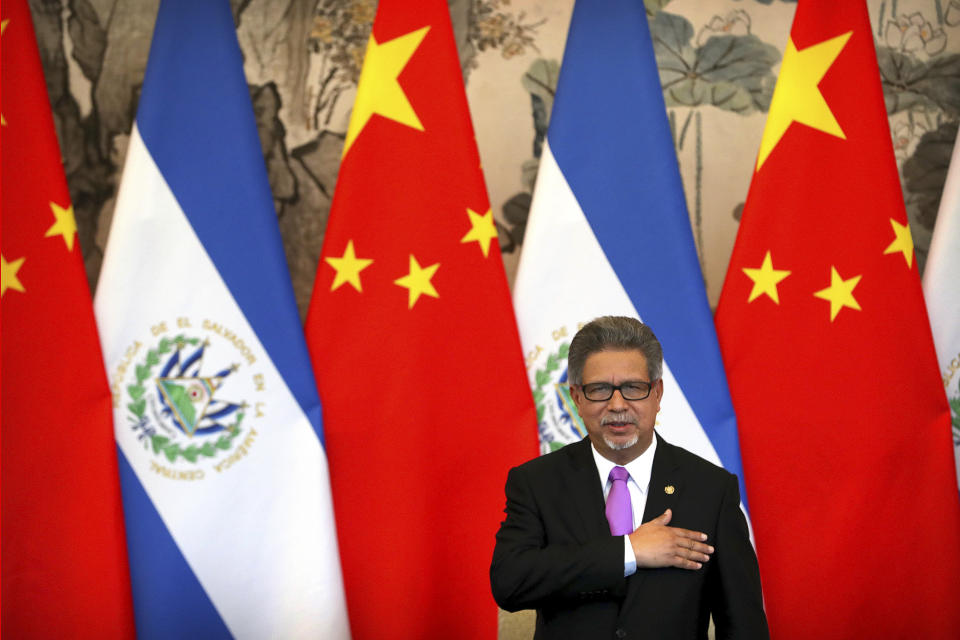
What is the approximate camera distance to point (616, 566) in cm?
141

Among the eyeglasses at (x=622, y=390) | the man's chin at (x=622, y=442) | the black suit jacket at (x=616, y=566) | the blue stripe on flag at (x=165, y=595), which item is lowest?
the blue stripe on flag at (x=165, y=595)

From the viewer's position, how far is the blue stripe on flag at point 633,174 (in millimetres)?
2898

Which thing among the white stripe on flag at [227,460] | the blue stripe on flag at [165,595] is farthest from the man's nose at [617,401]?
the blue stripe on flag at [165,595]

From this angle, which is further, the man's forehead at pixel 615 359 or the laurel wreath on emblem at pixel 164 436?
the laurel wreath on emblem at pixel 164 436

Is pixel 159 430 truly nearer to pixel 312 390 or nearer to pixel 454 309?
pixel 312 390

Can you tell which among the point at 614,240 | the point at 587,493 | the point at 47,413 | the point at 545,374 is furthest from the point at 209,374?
the point at 587,493

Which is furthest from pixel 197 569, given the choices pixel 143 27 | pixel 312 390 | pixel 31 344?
pixel 143 27

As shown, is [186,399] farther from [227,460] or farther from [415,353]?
[415,353]

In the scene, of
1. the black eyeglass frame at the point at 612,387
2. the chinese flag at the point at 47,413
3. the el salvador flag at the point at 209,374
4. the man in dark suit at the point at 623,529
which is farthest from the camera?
the el salvador flag at the point at 209,374

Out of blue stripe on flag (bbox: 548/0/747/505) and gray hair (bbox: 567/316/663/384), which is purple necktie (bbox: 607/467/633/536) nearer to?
gray hair (bbox: 567/316/663/384)

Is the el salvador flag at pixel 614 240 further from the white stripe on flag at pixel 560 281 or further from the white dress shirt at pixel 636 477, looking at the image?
the white dress shirt at pixel 636 477

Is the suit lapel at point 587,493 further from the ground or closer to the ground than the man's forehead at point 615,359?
closer to the ground

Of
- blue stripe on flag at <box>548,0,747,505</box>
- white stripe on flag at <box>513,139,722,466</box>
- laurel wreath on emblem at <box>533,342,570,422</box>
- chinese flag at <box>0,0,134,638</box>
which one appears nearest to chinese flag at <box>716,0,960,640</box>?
blue stripe on flag at <box>548,0,747,505</box>

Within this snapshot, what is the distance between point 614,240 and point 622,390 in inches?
58.6
